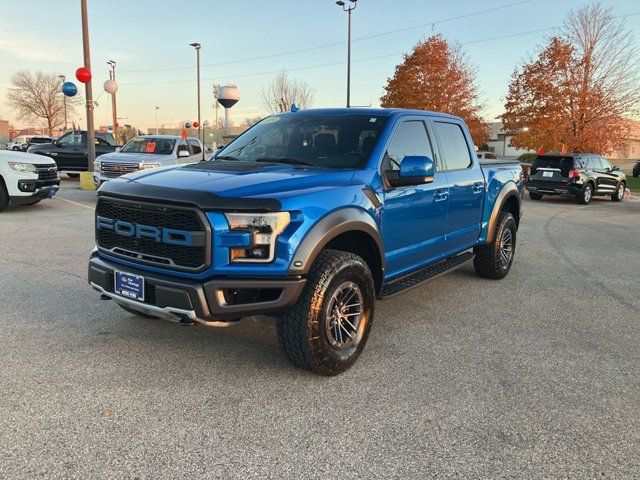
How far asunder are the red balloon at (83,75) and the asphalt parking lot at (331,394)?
11.8 meters

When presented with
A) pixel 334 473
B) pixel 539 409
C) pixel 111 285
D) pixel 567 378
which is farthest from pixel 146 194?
pixel 567 378

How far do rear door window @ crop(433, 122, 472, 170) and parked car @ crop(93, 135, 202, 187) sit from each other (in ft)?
25.1

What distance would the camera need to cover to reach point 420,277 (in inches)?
183

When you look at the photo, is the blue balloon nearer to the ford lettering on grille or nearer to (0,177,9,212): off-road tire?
(0,177,9,212): off-road tire

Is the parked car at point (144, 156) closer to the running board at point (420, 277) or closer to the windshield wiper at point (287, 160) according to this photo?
the windshield wiper at point (287, 160)

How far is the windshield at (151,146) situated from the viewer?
1394 centimetres

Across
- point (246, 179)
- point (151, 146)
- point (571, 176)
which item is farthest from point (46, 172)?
point (571, 176)

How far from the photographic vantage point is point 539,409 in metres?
3.16

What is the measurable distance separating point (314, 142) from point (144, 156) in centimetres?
1000

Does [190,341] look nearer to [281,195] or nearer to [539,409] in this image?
[281,195]

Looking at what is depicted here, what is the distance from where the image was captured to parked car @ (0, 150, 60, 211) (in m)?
10.3

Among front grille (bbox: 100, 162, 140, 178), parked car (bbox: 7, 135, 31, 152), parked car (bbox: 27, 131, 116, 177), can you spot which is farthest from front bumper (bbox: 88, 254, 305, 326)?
parked car (bbox: 7, 135, 31, 152)

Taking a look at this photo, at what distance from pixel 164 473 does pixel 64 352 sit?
1.82 metres

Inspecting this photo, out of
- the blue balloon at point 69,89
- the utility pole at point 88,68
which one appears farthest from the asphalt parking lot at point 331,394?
the blue balloon at point 69,89
